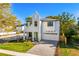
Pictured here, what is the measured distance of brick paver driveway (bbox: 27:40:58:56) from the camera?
5281 millimetres


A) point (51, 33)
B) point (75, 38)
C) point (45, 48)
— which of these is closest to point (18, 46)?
point (45, 48)

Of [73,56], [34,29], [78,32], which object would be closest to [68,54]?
[73,56]

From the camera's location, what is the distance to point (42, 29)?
5.47m

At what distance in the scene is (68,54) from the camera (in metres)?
5.25

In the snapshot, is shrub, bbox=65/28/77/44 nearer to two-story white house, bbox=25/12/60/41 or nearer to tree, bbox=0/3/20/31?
two-story white house, bbox=25/12/60/41

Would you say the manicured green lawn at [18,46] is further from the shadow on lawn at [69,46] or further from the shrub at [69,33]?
the shrub at [69,33]

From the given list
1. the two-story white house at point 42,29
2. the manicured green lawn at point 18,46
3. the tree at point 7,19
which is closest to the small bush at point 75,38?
the two-story white house at point 42,29

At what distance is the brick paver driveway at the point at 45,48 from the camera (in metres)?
5.28

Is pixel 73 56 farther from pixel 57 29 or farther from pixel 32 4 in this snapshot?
pixel 32 4

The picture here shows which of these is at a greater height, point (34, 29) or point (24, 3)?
point (24, 3)

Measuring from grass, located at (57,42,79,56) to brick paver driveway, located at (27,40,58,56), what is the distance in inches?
4.3

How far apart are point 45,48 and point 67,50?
0.39 metres

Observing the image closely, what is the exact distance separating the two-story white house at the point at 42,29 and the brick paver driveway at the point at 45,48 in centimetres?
8

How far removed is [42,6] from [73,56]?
3.33 feet
